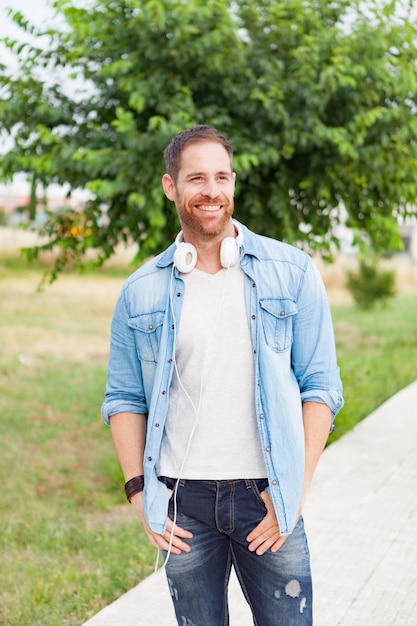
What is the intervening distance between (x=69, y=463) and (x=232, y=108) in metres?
3.54

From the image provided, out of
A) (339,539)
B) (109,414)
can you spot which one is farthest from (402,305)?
(109,414)

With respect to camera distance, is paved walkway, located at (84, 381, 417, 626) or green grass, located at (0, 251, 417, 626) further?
green grass, located at (0, 251, 417, 626)

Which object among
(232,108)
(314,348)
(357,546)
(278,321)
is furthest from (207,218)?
(232,108)

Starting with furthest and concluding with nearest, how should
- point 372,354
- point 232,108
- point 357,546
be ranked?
point 372,354 < point 232,108 < point 357,546

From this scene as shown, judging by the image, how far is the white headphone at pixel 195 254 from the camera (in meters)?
2.45

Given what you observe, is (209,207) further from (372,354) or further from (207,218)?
(372,354)

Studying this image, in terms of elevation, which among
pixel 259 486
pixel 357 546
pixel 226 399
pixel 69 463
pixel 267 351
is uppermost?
pixel 267 351

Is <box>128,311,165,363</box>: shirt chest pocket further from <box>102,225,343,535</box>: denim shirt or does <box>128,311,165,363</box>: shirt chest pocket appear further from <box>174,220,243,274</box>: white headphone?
<box>174,220,243,274</box>: white headphone

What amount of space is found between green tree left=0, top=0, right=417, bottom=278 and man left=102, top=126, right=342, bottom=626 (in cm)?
373

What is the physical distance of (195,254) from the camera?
250 centimetres

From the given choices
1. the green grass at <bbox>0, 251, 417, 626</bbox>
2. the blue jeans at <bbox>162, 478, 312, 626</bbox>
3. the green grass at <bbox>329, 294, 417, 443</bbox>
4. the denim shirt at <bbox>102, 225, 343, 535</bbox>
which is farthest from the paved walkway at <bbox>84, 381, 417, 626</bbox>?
the denim shirt at <bbox>102, 225, 343, 535</bbox>

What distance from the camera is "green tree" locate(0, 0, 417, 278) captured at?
20.8 ft

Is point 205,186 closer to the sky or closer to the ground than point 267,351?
closer to the sky

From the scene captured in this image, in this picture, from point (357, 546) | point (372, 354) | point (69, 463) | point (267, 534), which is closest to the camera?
point (267, 534)
